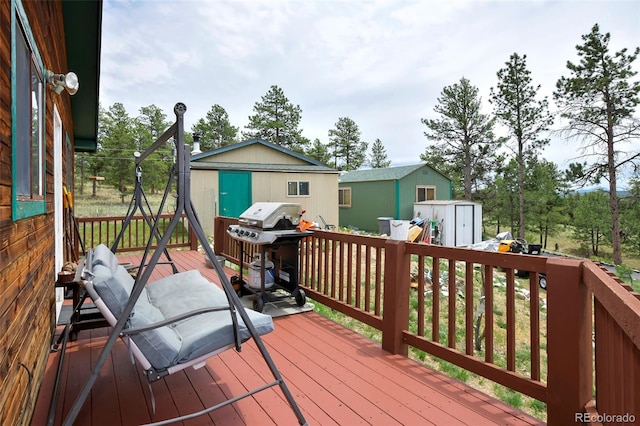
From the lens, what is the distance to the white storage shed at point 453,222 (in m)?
14.0

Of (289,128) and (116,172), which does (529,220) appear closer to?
(289,128)

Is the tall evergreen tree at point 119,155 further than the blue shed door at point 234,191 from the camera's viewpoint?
Yes

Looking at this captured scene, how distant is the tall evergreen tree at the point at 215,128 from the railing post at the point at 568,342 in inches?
1090

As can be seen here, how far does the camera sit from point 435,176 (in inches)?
690

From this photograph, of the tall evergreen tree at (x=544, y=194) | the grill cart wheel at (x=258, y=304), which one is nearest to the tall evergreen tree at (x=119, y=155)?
the grill cart wheel at (x=258, y=304)

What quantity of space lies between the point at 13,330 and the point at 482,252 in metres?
2.32

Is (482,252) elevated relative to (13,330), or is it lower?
elevated

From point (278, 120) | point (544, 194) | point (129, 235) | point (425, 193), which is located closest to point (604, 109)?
point (544, 194)

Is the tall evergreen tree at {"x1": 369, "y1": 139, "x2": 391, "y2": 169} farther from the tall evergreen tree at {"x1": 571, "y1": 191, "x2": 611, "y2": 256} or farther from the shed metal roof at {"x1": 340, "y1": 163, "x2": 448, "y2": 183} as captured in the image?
the tall evergreen tree at {"x1": 571, "y1": 191, "x2": 611, "y2": 256}

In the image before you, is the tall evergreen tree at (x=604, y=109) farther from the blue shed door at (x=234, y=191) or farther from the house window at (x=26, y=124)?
the house window at (x=26, y=124)

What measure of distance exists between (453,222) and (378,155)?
2185 cm

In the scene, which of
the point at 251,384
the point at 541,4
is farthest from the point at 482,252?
the point at 541,4

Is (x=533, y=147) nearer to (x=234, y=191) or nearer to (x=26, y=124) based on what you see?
(x=234, y=191)

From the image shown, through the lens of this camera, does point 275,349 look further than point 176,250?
No
